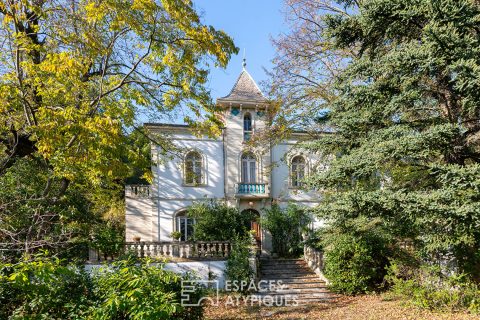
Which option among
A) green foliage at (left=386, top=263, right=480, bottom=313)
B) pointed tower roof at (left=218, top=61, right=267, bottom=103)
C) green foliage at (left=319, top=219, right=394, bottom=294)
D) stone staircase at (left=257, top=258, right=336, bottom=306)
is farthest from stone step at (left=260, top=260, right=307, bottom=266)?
pointed tower roof at (left=218, top=61, right=267, bottom=103)

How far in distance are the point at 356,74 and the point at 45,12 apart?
7312mm

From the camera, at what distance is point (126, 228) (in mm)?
17734

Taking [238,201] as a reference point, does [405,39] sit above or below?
above

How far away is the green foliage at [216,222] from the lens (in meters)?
15.3

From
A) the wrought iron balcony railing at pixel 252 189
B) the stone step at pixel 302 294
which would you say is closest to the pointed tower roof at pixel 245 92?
the wrought iron balcony railing at pixel 252 189

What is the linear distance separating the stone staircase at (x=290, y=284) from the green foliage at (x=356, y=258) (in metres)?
0.68

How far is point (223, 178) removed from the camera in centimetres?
1861

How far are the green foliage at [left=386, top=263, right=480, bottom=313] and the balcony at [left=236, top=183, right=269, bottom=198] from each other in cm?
980

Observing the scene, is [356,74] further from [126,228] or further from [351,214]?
[126,228]

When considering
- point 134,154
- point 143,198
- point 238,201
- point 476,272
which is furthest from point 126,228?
point 476,272

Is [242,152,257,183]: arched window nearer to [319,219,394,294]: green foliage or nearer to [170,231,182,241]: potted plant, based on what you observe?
[170,231,182,241]: potted plant

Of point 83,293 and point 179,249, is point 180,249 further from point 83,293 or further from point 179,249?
point 83,293

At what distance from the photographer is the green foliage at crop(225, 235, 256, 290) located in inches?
447

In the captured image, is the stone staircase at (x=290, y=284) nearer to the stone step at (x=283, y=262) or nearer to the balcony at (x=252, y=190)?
the stone step at (x=283, y=262)
